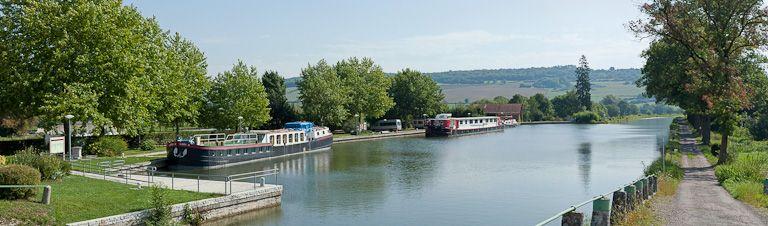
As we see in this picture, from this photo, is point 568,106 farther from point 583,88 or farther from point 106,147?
point 106,147

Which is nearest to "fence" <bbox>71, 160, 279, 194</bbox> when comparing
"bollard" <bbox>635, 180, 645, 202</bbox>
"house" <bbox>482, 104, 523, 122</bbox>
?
"bollard" <bbox>635, 180, 645, 202</bbox>

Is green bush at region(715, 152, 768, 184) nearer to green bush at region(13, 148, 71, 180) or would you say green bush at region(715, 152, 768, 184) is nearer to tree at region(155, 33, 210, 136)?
green bush at region(13, 148, 71, 180)

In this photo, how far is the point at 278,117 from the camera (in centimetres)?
9438

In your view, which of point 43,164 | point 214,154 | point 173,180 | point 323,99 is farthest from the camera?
point 323,99

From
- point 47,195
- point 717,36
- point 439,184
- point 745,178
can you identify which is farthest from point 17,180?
point 717,36

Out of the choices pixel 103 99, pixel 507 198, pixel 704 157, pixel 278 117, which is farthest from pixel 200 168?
pixel 278 117

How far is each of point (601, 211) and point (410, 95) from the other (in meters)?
103

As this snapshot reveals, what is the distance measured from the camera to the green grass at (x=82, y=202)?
860 inches

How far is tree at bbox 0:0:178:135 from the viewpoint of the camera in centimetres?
4300

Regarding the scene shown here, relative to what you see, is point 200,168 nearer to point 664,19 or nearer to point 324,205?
point 324,205

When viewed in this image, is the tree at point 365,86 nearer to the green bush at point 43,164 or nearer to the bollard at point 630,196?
the green bush at point 43,164

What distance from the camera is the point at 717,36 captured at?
42.0m

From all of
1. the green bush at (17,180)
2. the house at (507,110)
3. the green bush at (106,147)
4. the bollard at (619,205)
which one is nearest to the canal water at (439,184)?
the green bush at (106,147)

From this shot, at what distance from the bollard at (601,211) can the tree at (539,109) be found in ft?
541
